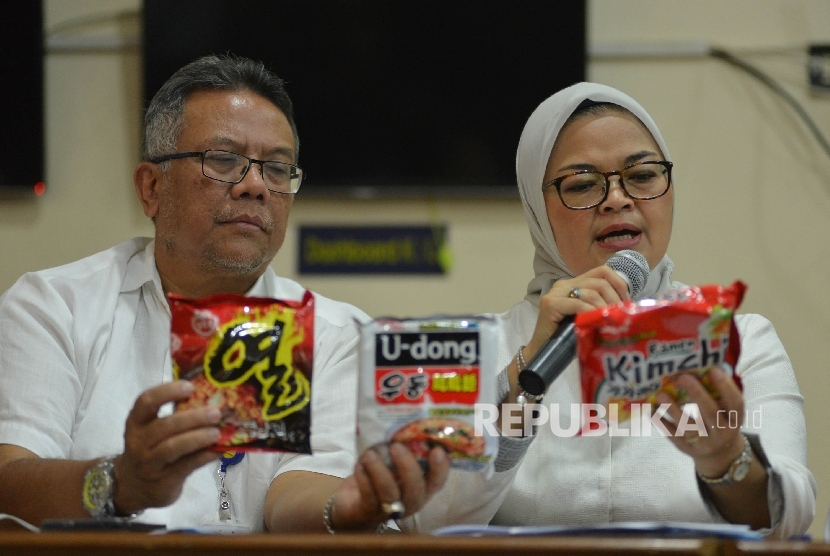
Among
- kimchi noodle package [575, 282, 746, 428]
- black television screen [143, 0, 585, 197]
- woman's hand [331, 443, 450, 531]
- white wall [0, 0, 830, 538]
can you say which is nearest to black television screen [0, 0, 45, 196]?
white wall [0, 0, 830, 538]

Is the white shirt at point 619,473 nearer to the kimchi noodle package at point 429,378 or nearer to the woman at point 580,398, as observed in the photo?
the woman at point 580,398

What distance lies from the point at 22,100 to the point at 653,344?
2.41 metres

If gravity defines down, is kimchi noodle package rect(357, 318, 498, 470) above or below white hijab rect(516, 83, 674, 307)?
below

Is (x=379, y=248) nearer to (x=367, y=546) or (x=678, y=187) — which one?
(x=678, y=187)

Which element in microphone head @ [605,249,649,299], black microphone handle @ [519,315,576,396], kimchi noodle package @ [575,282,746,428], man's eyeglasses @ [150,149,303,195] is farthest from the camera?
man's eyeglasses @ [150,149,303,195]

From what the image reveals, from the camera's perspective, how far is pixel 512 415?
4.29ft

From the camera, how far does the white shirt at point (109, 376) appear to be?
1574 mm

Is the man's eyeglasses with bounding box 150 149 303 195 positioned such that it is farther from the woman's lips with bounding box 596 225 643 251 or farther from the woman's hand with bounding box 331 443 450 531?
the woman's hand with bounding box 331 443 450 531

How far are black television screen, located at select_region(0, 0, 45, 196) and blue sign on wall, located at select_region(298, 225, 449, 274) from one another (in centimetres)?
86

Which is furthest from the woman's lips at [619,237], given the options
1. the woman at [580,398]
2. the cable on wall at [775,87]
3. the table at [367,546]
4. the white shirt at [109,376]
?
the cable on wall at [775,87]

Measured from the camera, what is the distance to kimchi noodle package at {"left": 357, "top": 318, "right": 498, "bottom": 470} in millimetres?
1054

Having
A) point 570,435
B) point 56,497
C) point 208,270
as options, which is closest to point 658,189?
point 570,435

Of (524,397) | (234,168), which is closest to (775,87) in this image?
(234,168)

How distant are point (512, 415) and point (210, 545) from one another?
1.80 ft
